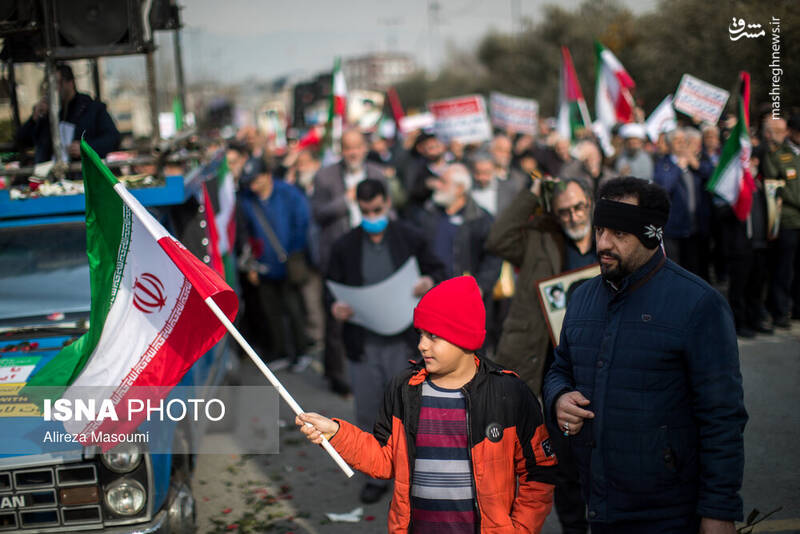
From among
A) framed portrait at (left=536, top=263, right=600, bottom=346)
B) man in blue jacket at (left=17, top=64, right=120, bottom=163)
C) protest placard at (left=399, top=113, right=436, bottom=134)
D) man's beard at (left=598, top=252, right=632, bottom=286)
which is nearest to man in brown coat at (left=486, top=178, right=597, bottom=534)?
framed portrait at (left=536, top=263, right=600, bottom=346)

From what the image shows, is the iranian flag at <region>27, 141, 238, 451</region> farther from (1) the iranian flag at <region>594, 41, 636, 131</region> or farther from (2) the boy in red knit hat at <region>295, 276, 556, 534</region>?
(1) the iranian flag at <region>594, 41, 636, 131</region>

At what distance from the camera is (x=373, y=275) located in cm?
577

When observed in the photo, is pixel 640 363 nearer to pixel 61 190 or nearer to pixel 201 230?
pixel 61 190

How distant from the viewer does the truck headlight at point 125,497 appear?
395 cm

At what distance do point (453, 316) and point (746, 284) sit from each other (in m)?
6.70

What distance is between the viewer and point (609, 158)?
11531 mm

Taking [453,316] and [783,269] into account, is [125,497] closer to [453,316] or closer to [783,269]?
[453,316]

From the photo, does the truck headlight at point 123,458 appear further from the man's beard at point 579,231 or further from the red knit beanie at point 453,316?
the man's beard at point 579,231

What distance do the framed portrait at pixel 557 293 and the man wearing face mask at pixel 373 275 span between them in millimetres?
1380

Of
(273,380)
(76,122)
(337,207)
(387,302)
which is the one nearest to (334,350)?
(337,207)

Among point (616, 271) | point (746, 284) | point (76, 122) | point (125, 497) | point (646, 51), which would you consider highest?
point (76, 122)

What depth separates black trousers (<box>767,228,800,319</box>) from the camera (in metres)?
8.46

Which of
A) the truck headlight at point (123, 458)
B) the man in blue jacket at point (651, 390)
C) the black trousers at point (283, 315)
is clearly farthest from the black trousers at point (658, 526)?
the black trousers at point (283, 315)

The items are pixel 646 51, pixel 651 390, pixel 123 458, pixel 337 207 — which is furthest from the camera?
pixel 646 51
